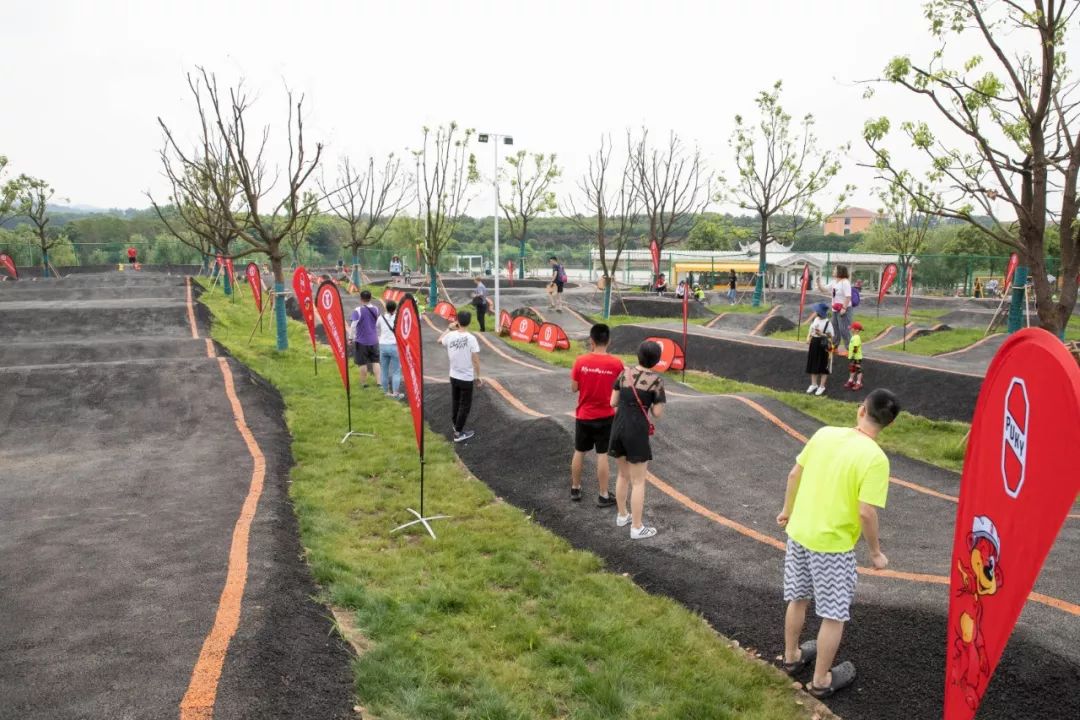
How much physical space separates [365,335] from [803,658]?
10.9 meters

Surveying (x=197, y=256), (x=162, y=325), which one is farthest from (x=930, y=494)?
(x=197, y=256)

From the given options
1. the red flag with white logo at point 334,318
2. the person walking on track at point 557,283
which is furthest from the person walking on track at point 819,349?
the person walking on track at point 557,283

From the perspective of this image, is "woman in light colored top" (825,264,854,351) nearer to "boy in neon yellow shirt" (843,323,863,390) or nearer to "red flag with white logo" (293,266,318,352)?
"boy in neon yellow shirt" (843,323,863,390)

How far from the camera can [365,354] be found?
47.8 feet

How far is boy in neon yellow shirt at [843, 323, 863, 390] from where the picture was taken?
578 inches

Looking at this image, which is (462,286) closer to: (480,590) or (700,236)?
(480,590)

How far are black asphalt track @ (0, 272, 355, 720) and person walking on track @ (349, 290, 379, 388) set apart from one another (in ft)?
6.72

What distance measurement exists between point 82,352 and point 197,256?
157ft

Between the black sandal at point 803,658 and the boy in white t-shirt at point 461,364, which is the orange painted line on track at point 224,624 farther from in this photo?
the black sandal at point 803,658

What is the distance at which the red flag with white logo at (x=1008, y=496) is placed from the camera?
2.32 m

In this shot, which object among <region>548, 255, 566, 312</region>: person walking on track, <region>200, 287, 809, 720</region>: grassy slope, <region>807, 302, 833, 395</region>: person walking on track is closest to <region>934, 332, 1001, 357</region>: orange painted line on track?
<region>807, 302, 833, 395</region>: person walking on track

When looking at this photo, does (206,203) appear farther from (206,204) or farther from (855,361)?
(855,361)

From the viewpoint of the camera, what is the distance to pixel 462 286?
4372 cm

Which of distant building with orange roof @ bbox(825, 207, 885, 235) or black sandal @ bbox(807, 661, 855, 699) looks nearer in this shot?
black sandal @ bbox(807, 661, 855, 699)
